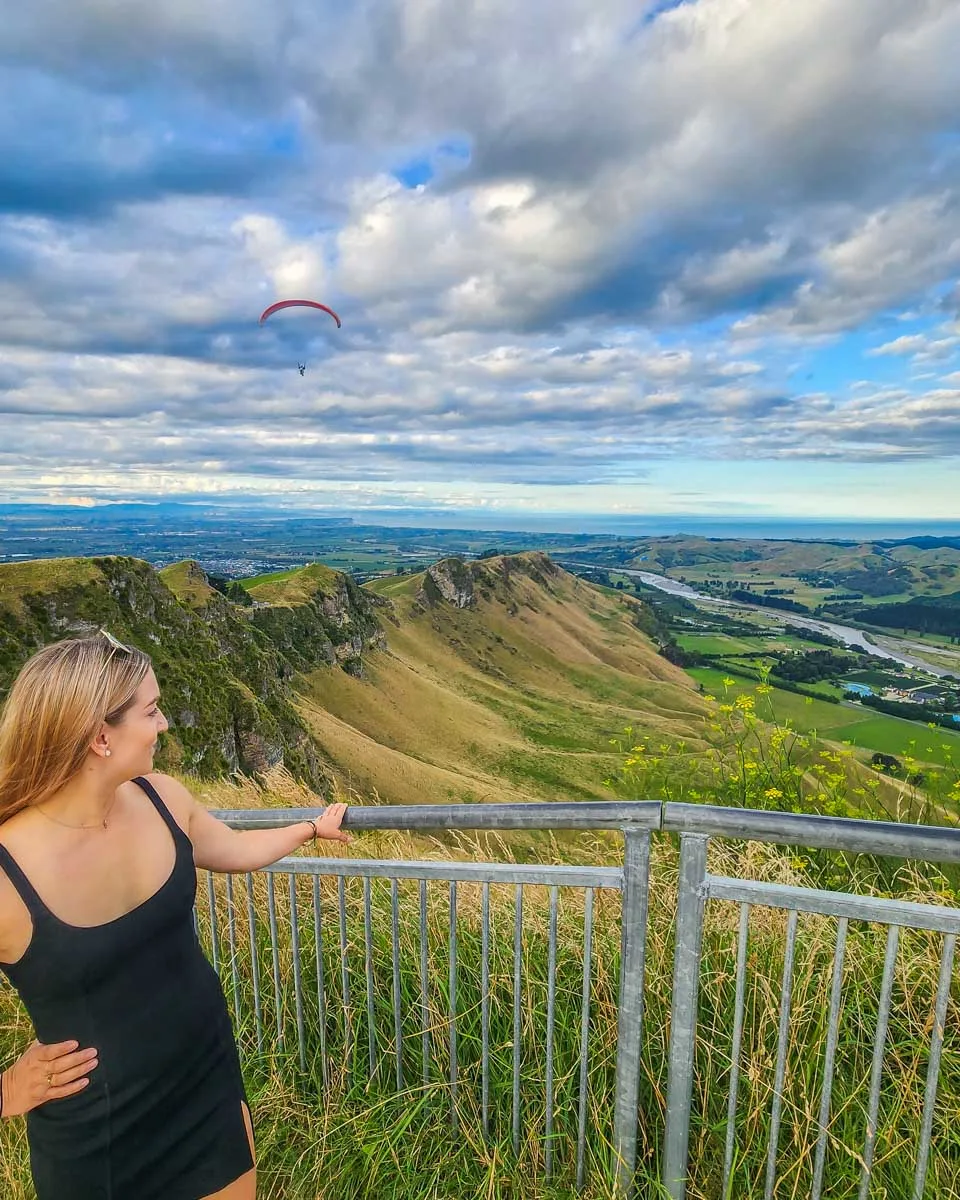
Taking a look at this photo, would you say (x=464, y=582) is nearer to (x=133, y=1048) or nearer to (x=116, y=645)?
(x=116, y=645)

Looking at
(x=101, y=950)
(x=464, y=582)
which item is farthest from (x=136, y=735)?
(x=464, y=582)

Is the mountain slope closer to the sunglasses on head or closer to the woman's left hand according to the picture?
the woman's left hand

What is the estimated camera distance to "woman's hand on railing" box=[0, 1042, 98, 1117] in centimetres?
213

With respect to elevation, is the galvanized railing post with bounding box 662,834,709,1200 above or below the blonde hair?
below

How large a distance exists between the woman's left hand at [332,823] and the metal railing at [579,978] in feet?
0.19

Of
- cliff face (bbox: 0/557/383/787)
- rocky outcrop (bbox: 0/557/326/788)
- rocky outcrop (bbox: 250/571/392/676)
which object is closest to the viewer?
rocky outcrop (bbox: 0/557/326/788)

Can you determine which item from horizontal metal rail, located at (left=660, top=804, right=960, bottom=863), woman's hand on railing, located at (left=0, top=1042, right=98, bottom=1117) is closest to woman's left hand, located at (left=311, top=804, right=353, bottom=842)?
woman's hand on railing, located at (left=0, top=1042, right=98, bottom=1117)

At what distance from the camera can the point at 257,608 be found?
10006 centimetres

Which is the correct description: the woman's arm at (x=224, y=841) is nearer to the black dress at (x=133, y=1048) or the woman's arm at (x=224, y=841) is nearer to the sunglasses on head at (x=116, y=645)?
the black dress at (x=133, y=1048)

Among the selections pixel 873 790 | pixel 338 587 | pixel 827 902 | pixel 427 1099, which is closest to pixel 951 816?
pixel 873 790

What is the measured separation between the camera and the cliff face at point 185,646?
55312 mm

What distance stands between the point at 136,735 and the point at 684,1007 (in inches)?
89.7

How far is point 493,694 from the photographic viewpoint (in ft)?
408

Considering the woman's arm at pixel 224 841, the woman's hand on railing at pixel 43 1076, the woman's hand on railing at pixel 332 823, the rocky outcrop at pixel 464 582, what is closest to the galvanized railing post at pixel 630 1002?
the woman's hand on railing at pixel 332 823
